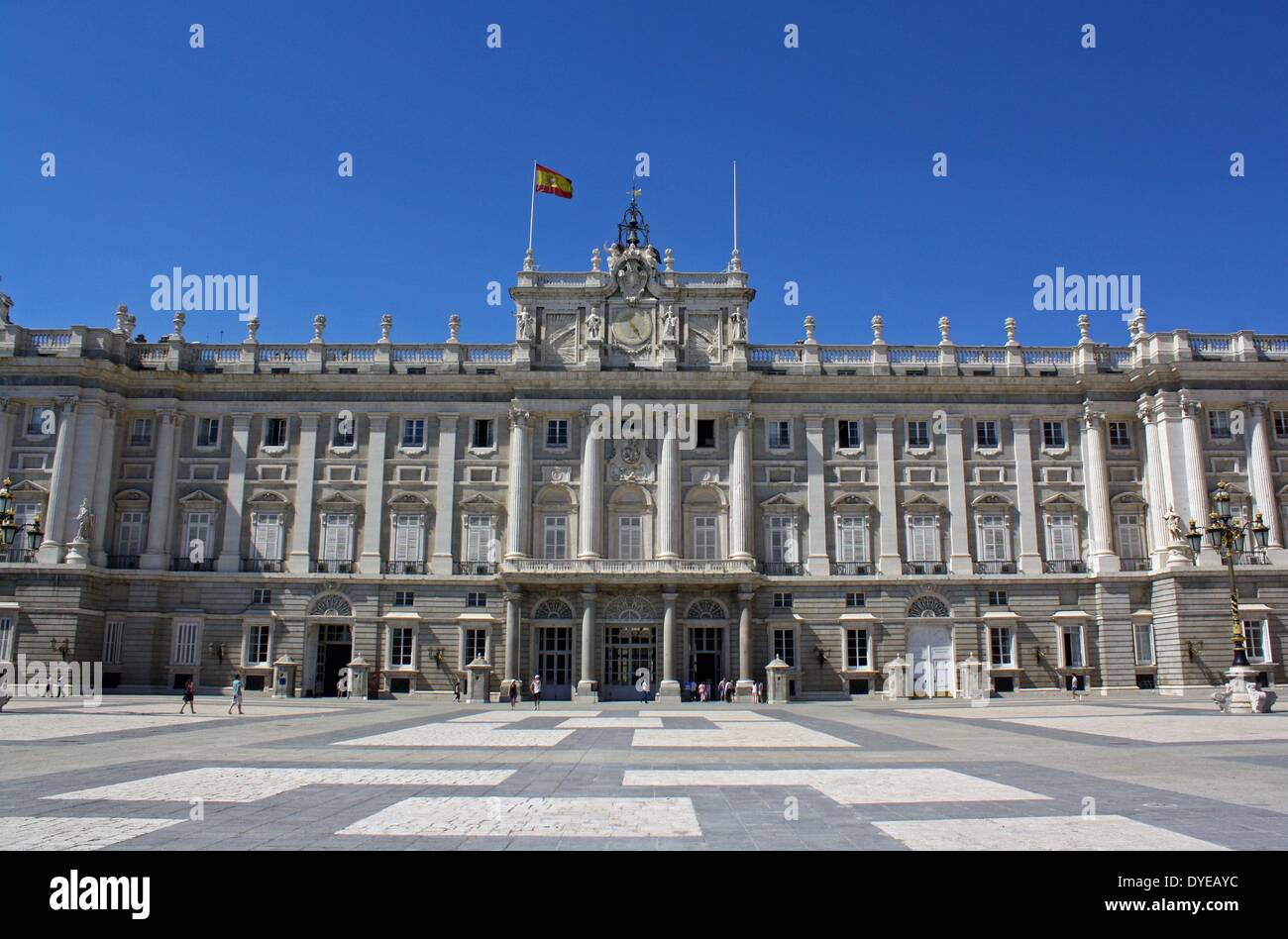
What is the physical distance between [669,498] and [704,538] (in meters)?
2.73

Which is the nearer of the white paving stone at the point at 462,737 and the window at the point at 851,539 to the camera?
the white paving stone at the point at 462,737

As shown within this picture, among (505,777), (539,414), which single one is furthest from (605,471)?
(505,777)

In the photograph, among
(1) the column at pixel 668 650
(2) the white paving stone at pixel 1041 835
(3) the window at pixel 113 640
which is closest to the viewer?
(2) the white paving stone at pixel 1041 835

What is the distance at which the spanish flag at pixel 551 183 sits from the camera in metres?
48.6

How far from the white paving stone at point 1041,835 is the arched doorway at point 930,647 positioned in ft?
124

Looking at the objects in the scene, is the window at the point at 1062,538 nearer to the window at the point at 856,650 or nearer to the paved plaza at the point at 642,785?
the window at the point at 856,650

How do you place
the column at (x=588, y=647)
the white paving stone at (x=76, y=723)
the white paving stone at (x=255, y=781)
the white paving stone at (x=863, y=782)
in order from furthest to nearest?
the column at (x=588, y=647) → the white paving stone at (x=76, y=723) → the white paving stone at (x=863, y=782) → the white paving stone at (x=255, y=781)

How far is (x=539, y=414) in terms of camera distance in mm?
48719

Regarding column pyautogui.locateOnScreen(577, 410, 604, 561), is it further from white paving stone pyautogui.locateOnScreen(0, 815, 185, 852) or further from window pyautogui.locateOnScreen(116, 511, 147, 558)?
white paving stone pyautogui.locateOnScreen(0, 815, 185, 852)

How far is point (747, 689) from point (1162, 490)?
73.7 ft

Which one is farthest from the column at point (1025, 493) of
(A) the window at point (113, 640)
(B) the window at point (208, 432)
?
(A) the window at point (113, 640)

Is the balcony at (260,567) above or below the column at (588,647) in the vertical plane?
above

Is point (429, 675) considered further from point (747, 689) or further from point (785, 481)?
point (785, 481)
